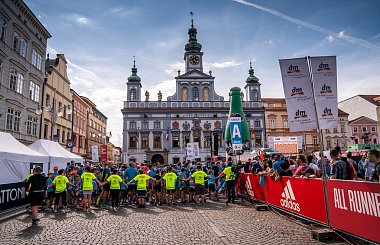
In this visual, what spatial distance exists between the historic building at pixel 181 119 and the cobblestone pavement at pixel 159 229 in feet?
131

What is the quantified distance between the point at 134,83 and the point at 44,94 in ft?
89.5

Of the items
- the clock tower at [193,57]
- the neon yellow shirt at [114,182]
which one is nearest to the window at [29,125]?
the neon yellow shirt at [114,182]

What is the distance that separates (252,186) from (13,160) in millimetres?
11048

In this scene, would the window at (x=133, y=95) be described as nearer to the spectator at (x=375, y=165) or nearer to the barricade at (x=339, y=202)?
the barricade at (x=339, y=202)

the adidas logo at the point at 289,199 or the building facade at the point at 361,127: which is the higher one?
the building facade at the point at 361,127

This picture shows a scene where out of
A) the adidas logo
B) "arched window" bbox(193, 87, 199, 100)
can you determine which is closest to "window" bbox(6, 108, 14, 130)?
the adidas logo

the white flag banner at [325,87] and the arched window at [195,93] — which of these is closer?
the white flag banner at [325,87]

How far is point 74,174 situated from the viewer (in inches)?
513

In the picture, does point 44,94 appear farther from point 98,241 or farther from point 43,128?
point 98,241

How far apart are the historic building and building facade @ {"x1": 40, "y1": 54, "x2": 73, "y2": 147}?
15.8 m

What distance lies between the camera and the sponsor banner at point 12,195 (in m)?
10.7

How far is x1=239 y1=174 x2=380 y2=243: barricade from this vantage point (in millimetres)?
4984

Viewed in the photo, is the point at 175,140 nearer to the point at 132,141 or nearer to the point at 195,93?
the point at 132,141

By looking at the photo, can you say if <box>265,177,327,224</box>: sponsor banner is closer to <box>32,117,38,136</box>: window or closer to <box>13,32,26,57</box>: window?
<box>13,32,26,57</box>: window
